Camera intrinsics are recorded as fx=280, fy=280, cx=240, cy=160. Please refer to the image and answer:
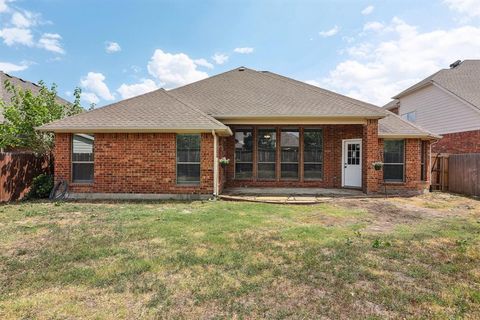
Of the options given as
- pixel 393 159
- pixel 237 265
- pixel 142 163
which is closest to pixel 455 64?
pixel 393 159

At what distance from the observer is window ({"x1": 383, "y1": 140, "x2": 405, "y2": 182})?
11.8 metres

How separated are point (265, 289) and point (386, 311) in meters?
1.39

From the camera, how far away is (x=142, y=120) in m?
10.1

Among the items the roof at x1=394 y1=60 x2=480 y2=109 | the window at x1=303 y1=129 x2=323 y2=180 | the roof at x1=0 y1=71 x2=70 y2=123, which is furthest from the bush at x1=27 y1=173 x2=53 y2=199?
the roof at x1=394 y1=60 x2=480 y2=109

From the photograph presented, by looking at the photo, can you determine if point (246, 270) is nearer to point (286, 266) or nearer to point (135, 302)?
point (286, 266)

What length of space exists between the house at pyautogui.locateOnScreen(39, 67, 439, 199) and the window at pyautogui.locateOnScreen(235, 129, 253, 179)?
0.05m

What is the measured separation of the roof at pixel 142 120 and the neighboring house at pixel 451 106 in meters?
14.5

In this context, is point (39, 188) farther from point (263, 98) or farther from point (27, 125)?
point (263, 98)

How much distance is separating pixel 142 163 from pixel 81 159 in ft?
7.94

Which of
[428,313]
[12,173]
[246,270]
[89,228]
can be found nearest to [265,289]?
[246,270]

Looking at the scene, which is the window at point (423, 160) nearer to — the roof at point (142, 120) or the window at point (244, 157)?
the window at point (244, 157)

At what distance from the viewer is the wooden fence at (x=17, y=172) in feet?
31.2

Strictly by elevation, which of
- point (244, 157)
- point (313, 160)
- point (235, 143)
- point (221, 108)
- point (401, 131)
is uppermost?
point (221, 108)

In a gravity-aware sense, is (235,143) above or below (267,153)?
above
